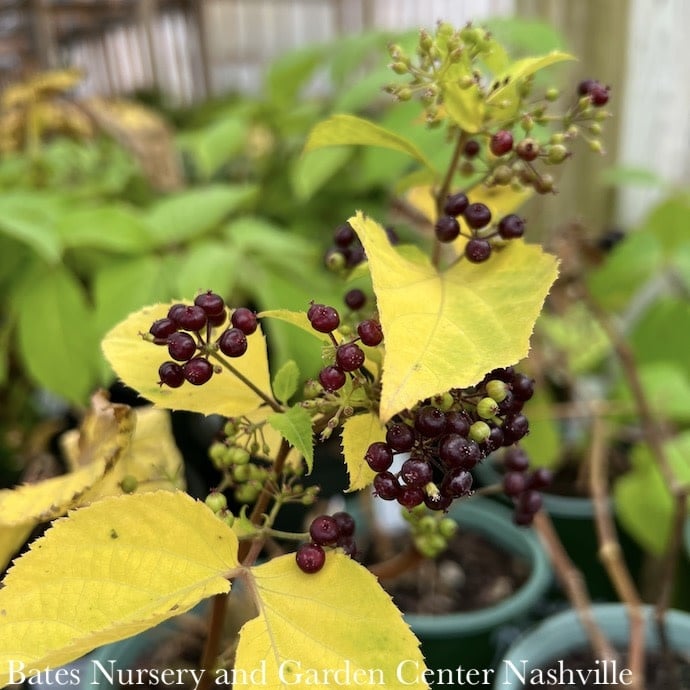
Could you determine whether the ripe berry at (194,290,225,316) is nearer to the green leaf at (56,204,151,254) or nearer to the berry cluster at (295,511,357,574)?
the berry cluster at (295,511,357,574)

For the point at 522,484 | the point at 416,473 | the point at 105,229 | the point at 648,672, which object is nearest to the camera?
the point at 416,473

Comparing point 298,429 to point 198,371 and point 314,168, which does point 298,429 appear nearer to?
point 198,371

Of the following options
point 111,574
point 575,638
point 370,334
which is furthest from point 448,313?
point 575,638

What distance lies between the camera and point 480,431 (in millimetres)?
207

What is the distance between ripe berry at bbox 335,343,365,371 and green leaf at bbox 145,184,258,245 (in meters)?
0.44

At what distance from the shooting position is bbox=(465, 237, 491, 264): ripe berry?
260 mm

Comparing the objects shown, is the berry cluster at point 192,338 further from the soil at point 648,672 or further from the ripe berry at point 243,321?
the soil at point 648,672

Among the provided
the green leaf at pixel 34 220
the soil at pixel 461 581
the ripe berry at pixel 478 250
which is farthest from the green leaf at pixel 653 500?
the green leaf at pixel 34 220

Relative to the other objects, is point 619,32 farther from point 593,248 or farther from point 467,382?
point 467,382

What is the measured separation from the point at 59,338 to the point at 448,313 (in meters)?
0.44

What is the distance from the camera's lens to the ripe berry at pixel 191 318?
0.75 ft

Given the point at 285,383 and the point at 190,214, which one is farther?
the point at 190,214

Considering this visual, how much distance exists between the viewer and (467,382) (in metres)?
0.20

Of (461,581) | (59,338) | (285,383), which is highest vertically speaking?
(285,383)
